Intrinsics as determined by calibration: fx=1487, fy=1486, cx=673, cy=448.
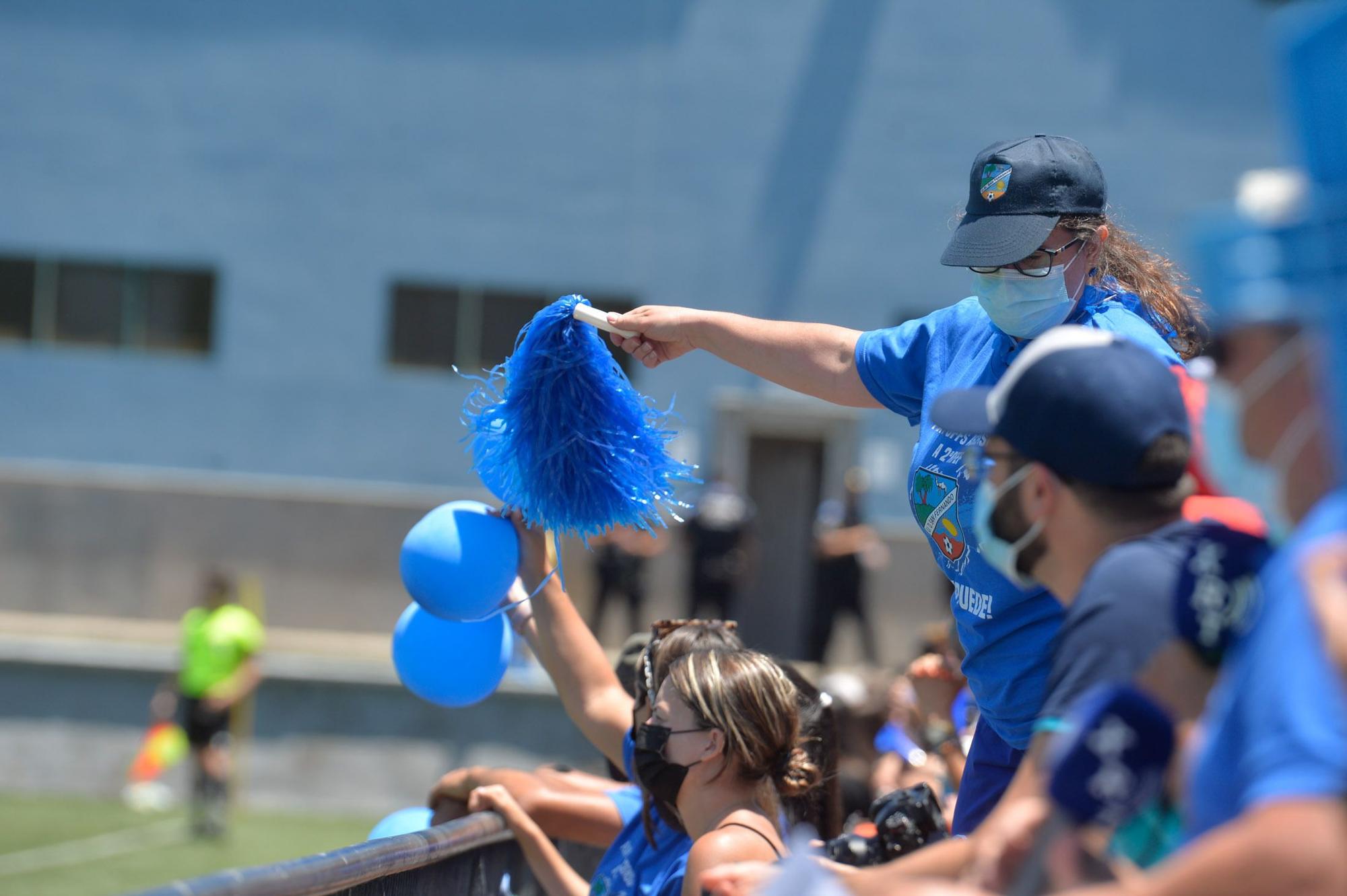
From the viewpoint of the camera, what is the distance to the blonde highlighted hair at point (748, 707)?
2.76m

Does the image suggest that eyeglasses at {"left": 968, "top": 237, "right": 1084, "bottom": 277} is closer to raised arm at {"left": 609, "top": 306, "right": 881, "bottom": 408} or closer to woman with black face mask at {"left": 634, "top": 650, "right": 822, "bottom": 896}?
raised arm at {"left": 609, "top": 306, "right": 881, "bottom": 408}

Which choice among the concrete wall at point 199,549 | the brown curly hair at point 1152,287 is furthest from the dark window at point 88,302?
the brown curly hair at point 1152,287

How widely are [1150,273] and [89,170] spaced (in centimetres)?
1437

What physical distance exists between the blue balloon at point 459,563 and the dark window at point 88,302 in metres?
13.2

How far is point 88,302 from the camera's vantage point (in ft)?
50.2

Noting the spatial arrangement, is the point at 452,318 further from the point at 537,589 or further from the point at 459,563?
the point at 459,563

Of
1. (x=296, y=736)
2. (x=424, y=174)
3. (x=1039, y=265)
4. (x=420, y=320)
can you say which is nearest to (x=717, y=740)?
(x=1039, y=265)

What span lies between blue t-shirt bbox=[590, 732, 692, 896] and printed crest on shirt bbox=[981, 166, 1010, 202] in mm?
1220

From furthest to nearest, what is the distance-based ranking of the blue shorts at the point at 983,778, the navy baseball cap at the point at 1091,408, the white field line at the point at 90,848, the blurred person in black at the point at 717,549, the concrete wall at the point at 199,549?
the concrete wall at the point at 199,549 → the blurred person in black at the point at 717,549 → the white field line at the point at 90,848 → the blue shorts at the point at 983,778 → the navy baseball cap at the point at 1091,408

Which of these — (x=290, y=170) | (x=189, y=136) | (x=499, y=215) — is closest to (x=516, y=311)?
(x=499, y=215)

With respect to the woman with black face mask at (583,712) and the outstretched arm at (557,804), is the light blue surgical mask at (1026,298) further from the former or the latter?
the outstretched arm at (557,804)

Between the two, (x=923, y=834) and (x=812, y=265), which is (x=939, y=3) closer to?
(x=812, y=265)

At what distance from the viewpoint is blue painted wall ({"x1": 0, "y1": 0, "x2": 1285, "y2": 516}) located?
1493cm

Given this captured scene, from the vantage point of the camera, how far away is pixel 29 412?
15.1 m
